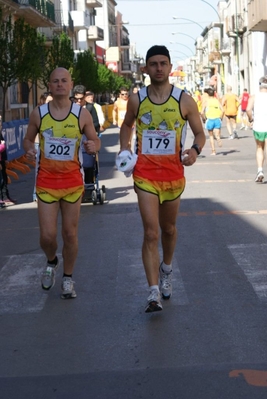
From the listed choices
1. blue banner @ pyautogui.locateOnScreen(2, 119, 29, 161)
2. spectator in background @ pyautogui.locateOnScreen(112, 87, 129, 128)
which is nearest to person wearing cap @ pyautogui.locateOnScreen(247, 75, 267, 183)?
spectator in background @ pyautogui.locateOnScreen(112, 87, 129, 128)

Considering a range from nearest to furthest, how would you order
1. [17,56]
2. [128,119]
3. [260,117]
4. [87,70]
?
[128,119] < [260,117] < [17,56] < [87,70]

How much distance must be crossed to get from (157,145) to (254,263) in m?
2.52

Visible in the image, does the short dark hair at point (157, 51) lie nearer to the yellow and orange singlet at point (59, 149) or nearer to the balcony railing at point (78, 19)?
the yellow and orange singlet at point (59, 149)

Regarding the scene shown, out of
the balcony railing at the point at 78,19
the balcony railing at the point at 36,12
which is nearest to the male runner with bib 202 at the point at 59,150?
the balcony railing at the point at 36,12

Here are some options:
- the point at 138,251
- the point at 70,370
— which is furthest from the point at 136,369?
the point at 138,251

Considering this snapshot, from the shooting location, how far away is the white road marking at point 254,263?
8172 mm

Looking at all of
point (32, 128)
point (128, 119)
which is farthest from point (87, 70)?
point (128, 119)

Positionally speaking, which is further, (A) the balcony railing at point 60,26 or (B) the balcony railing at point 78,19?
(B) the balcony railing at point 78,19

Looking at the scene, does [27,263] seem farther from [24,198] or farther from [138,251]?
[24,198]

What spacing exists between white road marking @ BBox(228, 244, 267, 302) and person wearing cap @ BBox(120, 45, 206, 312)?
3.69ft

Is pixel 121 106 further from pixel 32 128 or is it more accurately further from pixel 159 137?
pixel 159 137

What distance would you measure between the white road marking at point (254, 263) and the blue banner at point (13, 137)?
1360 centimetres

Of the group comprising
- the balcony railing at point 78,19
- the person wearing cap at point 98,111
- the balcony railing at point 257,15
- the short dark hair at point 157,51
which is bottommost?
the person wearing cap at point 98,111

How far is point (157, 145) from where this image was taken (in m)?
7.28
